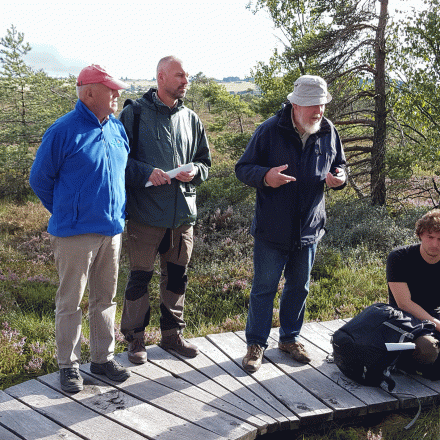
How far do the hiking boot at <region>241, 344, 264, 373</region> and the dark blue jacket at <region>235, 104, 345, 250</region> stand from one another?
91cm

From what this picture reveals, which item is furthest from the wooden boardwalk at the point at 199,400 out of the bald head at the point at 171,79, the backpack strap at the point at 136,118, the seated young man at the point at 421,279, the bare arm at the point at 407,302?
the bald head at the point at 171,79

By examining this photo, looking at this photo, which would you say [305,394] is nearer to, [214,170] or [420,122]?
[420,122]

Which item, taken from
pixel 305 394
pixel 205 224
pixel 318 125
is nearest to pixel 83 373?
pixel 305 394

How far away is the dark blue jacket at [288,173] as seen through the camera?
3607 mm

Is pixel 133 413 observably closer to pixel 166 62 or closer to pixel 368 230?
pixel 166 62

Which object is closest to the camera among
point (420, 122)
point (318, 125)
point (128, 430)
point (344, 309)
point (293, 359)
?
point (128, 430)

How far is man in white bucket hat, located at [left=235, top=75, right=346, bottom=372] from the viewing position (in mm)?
3506

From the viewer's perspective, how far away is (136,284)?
3.77 meters

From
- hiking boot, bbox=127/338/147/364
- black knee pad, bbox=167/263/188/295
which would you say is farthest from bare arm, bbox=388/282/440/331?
hiking boot, bbox=127/338/147/364

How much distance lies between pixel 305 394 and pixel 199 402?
805 millimetres

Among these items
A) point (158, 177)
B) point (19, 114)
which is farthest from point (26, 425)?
point (19, 114)

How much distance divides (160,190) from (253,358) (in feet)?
5.12

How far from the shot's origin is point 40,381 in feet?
11.7

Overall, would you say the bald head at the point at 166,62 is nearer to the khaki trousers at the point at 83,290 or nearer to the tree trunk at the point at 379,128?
the khaki trousers at the point at 83,290
